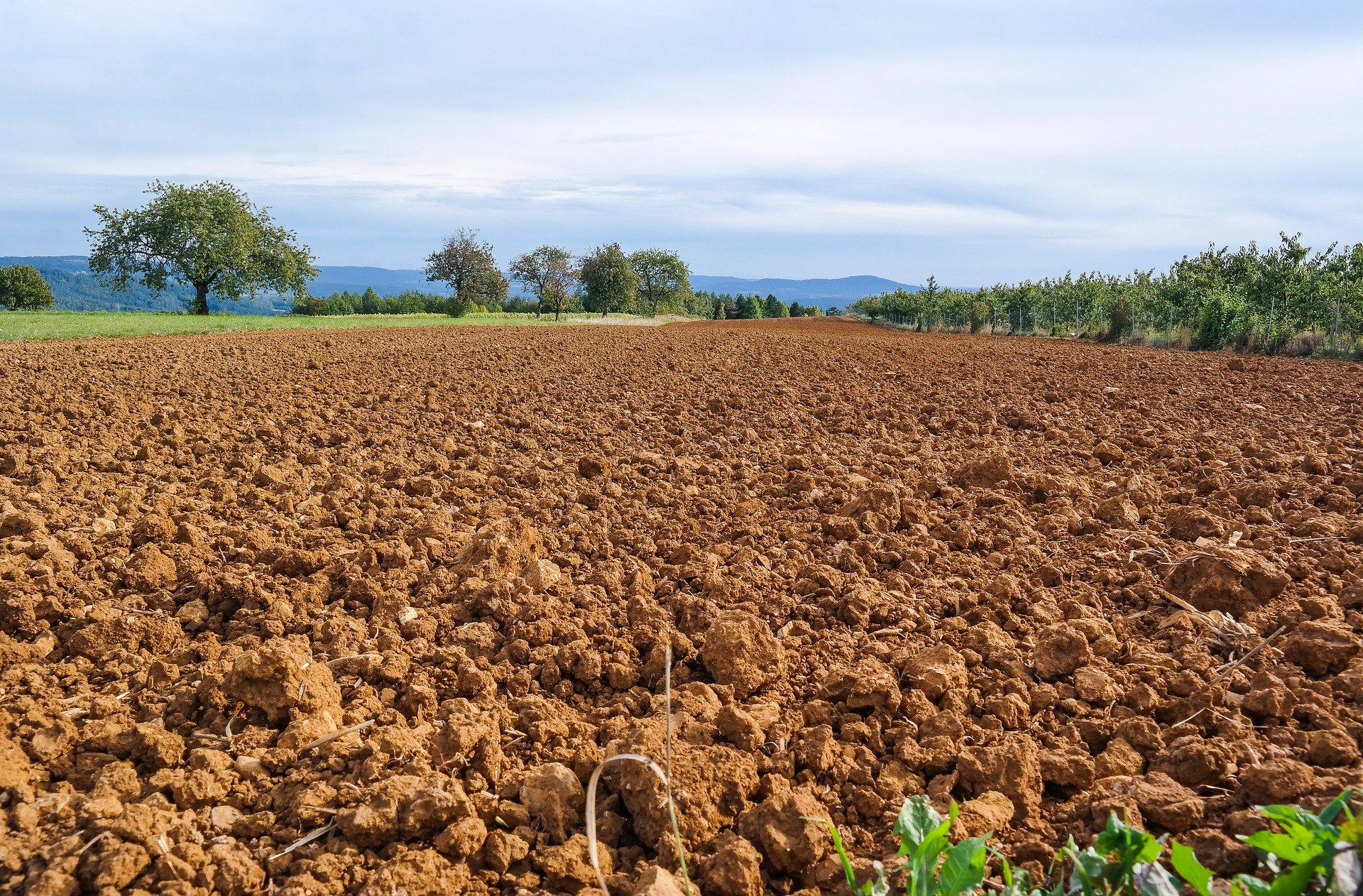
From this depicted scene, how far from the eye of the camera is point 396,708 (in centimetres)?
375

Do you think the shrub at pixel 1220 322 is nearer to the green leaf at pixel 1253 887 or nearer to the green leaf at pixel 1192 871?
the green leaf at pixel 1253 887

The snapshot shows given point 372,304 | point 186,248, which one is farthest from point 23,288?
point 186,248

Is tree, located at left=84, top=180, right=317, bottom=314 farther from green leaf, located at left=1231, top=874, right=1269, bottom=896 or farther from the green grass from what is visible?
green leaf, located at left=1231, top=874, right=1269, bottom=896

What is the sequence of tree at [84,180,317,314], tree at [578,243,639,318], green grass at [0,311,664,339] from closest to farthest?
green grass at [0,311,664,339] < tree at [84,180,317,314] < tree at [578,243,639,318]

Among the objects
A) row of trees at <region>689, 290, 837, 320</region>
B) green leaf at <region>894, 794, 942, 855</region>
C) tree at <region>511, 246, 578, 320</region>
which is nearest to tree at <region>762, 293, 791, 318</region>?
row of trees at <region>689, 290, 837, 320</region>

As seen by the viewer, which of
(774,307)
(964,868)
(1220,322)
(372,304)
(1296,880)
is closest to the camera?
(1296,880)

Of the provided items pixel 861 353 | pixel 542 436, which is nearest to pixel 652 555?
pixel 542 436

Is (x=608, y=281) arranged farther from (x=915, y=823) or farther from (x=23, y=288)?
(x=915, y=823)

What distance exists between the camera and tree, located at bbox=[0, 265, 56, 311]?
86.0 m

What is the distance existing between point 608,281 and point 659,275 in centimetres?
1345

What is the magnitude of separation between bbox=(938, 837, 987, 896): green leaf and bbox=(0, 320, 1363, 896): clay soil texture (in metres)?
0.72

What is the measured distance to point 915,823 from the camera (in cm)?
228

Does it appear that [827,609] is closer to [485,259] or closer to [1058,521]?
[1058,521]

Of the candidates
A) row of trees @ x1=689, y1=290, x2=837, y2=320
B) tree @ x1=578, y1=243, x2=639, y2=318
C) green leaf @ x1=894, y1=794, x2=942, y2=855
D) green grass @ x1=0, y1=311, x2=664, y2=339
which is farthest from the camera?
row of trees @ x1=689, y1=290, x2=837, y2=320
